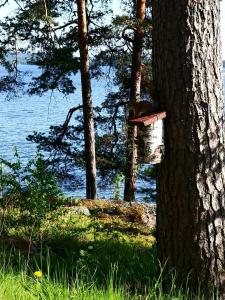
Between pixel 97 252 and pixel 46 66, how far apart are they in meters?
10.6

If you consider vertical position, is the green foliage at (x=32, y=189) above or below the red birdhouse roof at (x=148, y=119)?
below

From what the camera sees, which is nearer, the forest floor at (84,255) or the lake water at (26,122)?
the forest floor at (84,255)

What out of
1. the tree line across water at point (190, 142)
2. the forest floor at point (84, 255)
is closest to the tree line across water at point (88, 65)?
the forest floor at point (84, 255)

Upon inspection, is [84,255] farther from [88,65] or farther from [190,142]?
[88,65]

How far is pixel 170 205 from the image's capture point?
4344 mm

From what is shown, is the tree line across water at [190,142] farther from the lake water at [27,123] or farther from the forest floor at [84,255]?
the lake water at [27,123]

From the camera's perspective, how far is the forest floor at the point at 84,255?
3234 mm

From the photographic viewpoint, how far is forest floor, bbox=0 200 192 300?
10.6 feet

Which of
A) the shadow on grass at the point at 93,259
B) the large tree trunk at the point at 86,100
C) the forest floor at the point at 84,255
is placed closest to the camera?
the forest floor at the point at 84,255

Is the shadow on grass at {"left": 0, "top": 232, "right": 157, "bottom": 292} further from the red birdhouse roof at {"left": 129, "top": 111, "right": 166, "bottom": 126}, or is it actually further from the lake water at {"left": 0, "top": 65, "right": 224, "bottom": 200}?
the lake water at {"left": 0, "top": 65, "right": 224, "bottom": 200}

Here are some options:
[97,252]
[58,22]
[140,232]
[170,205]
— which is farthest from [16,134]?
[170,205]

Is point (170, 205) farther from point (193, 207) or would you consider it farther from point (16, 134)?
point (16, 134)

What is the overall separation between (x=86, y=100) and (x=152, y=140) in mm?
10323

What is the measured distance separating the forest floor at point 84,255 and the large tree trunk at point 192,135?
46 centimetres
